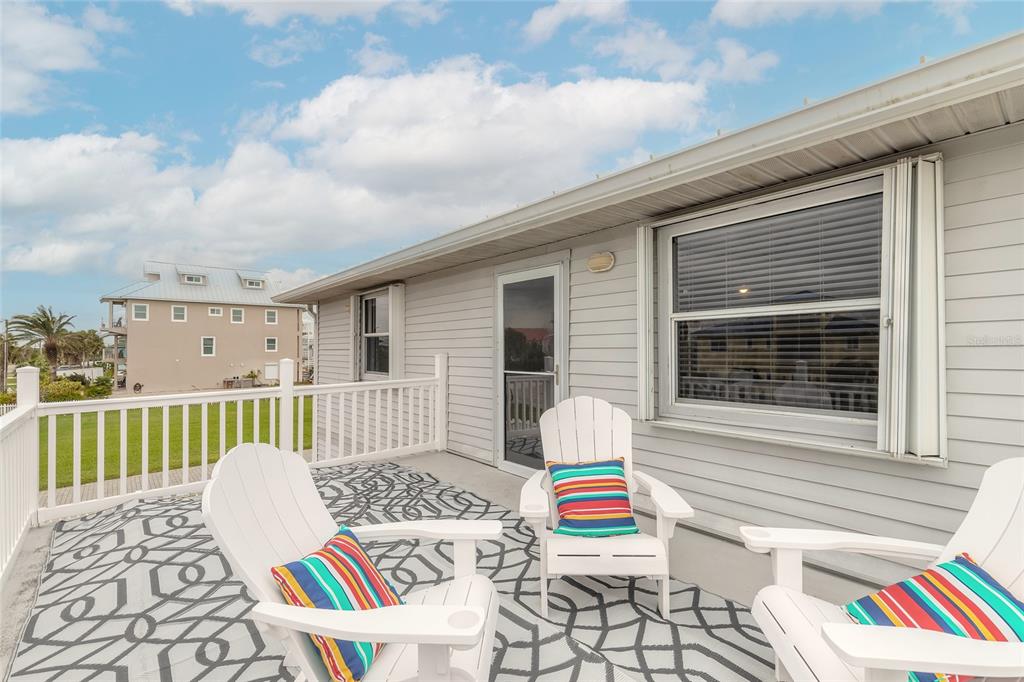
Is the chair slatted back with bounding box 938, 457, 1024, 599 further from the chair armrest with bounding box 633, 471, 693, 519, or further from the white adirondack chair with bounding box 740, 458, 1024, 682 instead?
the chair armrest with bounding box 633, 471, 693, 519

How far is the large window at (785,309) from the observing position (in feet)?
8.04

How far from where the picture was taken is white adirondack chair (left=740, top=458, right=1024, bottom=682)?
99 cm

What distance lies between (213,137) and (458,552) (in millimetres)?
15428

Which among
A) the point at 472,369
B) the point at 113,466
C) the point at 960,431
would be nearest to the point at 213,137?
the point at 113,466

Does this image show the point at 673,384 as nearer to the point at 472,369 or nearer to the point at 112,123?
the point at 472,369

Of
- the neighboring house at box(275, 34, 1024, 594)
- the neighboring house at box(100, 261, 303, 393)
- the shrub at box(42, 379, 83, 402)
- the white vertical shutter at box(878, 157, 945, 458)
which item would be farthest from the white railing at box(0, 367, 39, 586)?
the neighboring house at box(100, 261, 303, 393)

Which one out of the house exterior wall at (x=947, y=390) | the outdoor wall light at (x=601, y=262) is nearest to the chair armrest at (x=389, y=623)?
the house exterior wall at (x=947, y=390)

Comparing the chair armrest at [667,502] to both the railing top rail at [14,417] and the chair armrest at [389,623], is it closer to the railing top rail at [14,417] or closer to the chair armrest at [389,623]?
the chair armrest at [389,623]

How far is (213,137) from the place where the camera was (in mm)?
13023

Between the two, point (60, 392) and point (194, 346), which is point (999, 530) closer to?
point (60, 392)

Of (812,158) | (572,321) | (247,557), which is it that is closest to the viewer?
(247,557)

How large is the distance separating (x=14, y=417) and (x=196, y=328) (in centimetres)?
2254

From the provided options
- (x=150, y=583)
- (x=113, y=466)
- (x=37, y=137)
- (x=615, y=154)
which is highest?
(x=37, y=137)

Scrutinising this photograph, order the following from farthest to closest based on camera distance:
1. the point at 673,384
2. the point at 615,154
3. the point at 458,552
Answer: the point at 615,154, the point at 673,384, the point at 458,552
